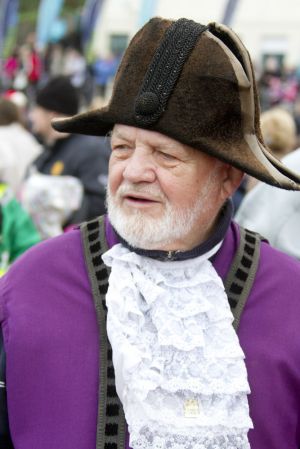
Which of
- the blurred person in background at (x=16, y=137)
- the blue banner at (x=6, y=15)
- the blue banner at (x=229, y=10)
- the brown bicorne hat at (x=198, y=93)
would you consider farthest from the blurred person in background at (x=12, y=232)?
the blue banner at (x=6, y=15)

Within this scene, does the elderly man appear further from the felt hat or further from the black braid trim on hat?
the felt hat

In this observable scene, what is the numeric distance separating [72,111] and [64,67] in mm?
11109

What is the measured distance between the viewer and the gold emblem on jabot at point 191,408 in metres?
1.75

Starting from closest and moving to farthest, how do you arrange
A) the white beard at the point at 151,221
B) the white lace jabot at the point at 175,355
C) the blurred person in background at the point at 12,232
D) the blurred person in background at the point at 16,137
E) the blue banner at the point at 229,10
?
the white lace jabot at the point at 175,355
the white beard at the point at 151,221
the blurred person in background at the point at 12,232
the blurred person in background at the point at 16,137
the blue banner at the point at 229,10

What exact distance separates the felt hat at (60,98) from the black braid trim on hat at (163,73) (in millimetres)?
3387

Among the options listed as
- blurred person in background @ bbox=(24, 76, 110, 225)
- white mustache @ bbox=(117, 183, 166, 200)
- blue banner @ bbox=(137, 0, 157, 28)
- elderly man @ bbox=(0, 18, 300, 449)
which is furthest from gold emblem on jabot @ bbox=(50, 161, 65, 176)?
blue banner @ bbox=(137, 0, 157, 28)

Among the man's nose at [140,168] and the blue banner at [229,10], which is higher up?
the man's nose at [140,168]

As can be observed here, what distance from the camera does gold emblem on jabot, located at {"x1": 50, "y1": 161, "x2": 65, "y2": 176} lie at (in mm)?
4695

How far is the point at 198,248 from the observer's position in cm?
191

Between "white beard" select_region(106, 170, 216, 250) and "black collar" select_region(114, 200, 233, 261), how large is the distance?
22mm

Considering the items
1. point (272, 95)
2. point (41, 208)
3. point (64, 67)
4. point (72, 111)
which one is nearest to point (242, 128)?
point (41, 208)

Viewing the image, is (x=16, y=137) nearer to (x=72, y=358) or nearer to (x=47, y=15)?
(x=72, y=358)

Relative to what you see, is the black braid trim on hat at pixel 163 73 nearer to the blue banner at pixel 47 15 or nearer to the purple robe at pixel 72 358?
the purple robe at pixel 72 358

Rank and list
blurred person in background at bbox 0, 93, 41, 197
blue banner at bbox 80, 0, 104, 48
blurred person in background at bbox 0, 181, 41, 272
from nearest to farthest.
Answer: blurred person in background at bbox 0, 181, 41, 272 → blurred person in background at bbox 0, 93, 41, 197 → blue banner at bbox 80, 0, 104, 48
